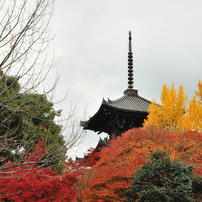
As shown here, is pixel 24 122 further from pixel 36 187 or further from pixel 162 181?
pixel 162 181

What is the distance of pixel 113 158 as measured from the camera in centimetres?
1042

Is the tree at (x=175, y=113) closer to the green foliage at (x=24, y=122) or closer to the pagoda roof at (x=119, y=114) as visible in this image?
the pagoda roof at (x=119, y=114)

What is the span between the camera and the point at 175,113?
19219mm

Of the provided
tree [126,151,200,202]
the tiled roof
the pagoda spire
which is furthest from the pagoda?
Answer: tree [126,151,200,202]

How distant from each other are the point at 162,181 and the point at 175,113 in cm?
1217

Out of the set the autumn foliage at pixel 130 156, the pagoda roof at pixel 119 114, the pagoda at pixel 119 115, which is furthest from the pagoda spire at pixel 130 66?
the autumn foliage at pixel 130 156

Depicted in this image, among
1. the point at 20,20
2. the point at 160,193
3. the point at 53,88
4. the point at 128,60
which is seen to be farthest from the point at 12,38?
the point at 128,60

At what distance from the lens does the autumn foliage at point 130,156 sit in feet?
28.1

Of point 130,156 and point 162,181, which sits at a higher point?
point 130,156

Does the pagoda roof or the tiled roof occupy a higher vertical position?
the tiled roof

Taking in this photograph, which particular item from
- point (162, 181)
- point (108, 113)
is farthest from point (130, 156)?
point (108, 113)

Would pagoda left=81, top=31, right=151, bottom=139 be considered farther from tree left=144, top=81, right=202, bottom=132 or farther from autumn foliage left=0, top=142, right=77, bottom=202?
autumn foliage left=0, top=142, right=77, bottom=202

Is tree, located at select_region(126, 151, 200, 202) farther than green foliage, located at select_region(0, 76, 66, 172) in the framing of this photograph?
Yes

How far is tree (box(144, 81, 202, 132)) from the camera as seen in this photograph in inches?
702
